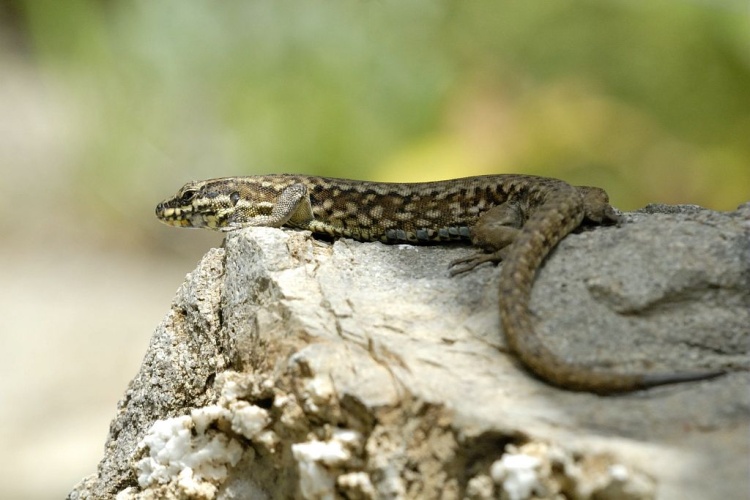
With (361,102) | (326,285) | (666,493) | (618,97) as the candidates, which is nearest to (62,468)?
(361,102)

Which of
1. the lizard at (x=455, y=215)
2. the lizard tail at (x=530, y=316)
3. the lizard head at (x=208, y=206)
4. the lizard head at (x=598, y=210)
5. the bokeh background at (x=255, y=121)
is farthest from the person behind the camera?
the bokeh background at (x=255, y=121)

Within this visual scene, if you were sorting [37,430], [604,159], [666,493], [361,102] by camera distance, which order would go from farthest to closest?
[37,430], [361,102], [604,159], [666,493]

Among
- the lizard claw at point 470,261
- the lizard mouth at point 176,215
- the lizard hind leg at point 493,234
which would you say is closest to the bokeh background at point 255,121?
the lizard mouth at point 176,215

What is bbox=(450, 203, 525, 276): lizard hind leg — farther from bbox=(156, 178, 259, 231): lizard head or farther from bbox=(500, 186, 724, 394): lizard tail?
bbox=(156, 178, 259, 231): lizard head

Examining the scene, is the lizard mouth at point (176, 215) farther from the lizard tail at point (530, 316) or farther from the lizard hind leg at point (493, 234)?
the lizard tail at point (530, 316)

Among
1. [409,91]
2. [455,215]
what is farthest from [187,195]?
[409,91]

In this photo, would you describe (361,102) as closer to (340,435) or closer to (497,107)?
(497,107)
